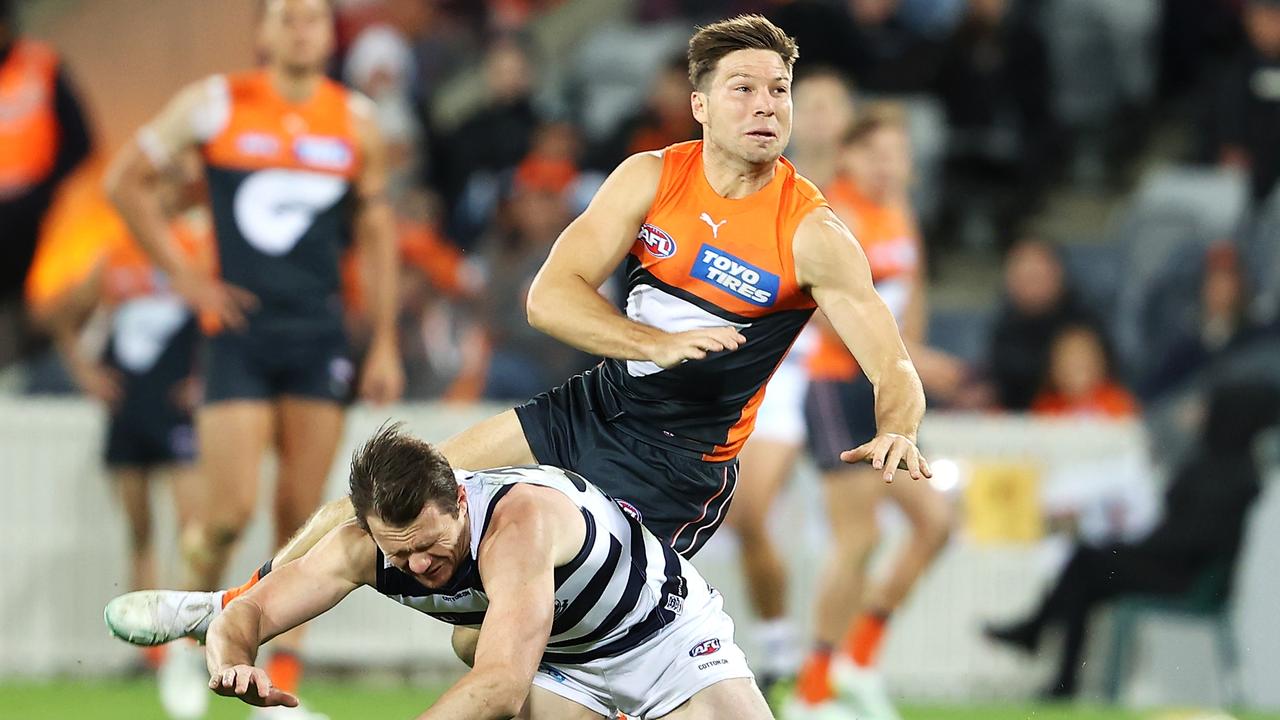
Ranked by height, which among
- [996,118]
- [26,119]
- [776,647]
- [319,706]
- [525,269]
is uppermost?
[996,118]

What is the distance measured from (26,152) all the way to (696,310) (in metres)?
8.16

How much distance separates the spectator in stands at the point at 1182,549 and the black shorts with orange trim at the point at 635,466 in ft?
14.8

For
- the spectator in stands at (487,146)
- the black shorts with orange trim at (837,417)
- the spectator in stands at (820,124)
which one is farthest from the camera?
the spectator in stands at (487,146)

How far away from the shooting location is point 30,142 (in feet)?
41.6

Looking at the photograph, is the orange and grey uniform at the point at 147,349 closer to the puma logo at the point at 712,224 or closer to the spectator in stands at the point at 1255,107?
the puma logo at the point at 712,224

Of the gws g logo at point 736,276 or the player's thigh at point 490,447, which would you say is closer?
the gws g logo at point 736,276

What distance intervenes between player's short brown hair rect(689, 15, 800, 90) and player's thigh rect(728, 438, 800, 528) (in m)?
3.11

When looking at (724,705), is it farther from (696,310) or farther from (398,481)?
(398,481)

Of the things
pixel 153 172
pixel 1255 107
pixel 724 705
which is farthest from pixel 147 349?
pixel 1255 107

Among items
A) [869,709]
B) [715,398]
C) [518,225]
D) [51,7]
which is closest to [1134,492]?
[869,709]

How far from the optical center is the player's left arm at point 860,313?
5.38 m

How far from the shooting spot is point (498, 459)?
19.3 feet

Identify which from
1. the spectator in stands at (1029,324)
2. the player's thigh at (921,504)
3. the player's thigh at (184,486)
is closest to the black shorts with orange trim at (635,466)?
the player's thigh at (921,504)

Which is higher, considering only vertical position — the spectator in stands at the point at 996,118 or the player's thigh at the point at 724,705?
the spectator in stands at the point at 996,118
